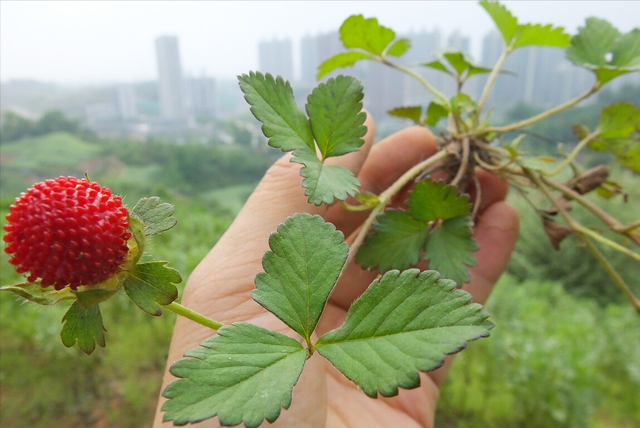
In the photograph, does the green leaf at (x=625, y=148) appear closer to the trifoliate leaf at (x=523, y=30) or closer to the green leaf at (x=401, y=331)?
the trifoliate leaf at (x=523, y=30)

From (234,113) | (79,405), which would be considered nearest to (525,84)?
(234,113)

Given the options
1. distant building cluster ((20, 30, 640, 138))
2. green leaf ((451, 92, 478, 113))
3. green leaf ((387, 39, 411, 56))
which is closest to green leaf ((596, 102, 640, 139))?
green leaf ((451, 92, 478, 113))

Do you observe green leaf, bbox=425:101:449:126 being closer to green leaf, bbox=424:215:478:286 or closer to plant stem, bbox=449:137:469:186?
plant stem, bbox=449:137:469:186

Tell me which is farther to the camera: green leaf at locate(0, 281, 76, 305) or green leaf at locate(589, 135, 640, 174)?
green leaf at locate(589, 135, 640, 174)

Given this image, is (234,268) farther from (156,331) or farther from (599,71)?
Answer: (156,331)

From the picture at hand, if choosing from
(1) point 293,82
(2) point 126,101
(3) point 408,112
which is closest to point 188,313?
(3) point 408,112

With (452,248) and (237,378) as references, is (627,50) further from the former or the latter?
(237,378)
